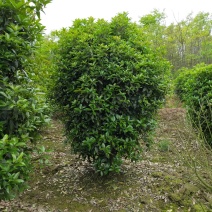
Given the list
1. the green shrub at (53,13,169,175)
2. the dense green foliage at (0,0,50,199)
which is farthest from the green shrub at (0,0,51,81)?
the green shrub at (53,13,169,175)

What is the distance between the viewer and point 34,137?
2449 mm

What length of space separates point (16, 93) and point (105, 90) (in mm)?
1659

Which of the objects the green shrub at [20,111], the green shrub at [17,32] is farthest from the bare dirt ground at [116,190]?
the green shrub at [17,32]

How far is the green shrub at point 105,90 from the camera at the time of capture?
11.5 feet

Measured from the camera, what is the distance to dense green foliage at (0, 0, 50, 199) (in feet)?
6.37

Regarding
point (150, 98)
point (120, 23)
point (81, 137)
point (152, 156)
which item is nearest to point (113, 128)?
point (81, 137)

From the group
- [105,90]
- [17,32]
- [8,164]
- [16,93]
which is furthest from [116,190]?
[17,32]

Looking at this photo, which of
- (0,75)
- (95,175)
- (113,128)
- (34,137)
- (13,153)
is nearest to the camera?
(13,153)

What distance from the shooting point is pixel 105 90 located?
3.56 meters

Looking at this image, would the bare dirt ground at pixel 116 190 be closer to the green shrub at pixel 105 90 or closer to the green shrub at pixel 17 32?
the green shrub at pixel 105 90

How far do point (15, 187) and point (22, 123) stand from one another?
0.55 metres

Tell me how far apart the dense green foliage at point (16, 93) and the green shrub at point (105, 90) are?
1.18 meters

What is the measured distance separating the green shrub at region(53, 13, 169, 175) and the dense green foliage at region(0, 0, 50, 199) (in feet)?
3.86

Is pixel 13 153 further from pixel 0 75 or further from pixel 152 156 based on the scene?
pixel 152 156
